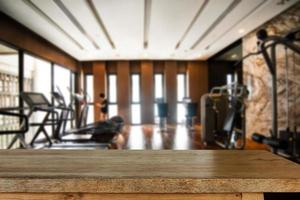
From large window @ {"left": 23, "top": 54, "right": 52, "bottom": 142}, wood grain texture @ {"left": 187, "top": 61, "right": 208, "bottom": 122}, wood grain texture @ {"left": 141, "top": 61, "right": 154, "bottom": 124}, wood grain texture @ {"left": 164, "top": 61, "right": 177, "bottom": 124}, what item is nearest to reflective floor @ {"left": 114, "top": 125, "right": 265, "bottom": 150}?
large window @ {"left": 23, "top": 54, "right": 52, "bottom": 142}

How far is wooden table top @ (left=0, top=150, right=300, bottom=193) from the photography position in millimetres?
690

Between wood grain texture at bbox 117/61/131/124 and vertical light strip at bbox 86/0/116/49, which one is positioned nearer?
vertical light strip at bbox 86/0/116/49

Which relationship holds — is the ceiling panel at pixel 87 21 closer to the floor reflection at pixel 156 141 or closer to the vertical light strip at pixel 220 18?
the vertical light strip at pixel 220 18

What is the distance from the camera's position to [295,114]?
4949 millimetres

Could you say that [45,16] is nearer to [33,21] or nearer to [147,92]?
[33,21]

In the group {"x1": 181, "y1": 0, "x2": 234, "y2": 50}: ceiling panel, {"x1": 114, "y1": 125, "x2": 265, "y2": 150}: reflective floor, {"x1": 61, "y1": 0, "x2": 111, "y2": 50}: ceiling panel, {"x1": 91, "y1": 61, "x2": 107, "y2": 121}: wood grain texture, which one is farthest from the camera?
{"x1": 91, "y1": 61, "x2": 107, "y2": 121}: wood grain texture

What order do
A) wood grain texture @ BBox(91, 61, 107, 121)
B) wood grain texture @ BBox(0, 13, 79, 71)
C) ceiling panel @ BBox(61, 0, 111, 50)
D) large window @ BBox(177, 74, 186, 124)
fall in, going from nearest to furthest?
ceiling panel @ BBox(61, 0, 111, 50) → wood grain texture @ BBox(0, 13, 79, 71) → wood grain texture @ BBox(91, 61, 107, 121) → large window @ BBox(177, 74, 186, 124)

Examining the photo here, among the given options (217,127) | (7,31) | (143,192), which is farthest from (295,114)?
(7,31)

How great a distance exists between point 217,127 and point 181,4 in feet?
10.1

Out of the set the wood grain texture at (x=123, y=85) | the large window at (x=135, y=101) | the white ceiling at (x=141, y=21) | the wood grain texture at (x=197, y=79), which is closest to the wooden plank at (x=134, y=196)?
the white ceiling at (x=141, y=21)

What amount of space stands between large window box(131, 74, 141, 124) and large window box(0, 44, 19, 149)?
6145mm

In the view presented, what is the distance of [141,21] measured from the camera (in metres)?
5.74

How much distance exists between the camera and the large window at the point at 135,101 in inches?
452

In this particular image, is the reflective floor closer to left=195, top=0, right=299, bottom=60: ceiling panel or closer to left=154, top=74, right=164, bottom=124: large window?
left=195, top=0, right=299, bottom=60: ceiling panel
